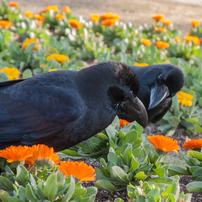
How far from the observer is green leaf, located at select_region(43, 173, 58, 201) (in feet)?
5.32

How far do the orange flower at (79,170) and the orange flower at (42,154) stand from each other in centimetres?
12

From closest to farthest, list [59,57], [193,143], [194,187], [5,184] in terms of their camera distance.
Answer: [5,184] < [194,187] < [193,143] < [59,57]

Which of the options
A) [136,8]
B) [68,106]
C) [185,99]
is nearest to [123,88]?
[68,106]

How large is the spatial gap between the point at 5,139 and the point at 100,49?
3.13m

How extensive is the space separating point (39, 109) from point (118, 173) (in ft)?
2.46

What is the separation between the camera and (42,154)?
1.73 m

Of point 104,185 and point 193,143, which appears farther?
point 193,143

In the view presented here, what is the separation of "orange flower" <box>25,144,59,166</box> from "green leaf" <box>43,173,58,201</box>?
15 cm

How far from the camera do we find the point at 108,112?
2125 mm

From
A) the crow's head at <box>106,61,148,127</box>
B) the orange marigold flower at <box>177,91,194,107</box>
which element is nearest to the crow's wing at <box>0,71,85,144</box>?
the crow's head at <box>106,61,148,127</box>

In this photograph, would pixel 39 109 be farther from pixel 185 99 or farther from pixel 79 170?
pixel 185 99

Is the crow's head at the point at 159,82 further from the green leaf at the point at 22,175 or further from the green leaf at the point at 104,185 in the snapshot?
the green leaf at the point at 22,175

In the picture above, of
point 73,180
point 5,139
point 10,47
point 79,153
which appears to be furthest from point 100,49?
point 73,180

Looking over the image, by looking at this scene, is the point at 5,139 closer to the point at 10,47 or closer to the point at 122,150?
the point at 122,150
